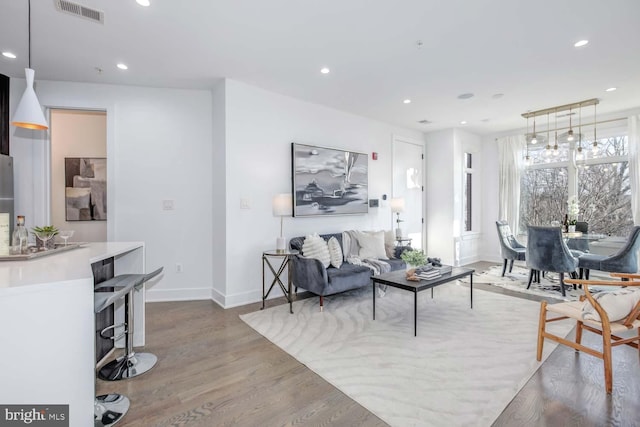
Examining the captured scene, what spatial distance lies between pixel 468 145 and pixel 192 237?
5.88m

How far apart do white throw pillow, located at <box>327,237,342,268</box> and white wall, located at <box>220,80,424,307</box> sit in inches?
20.6

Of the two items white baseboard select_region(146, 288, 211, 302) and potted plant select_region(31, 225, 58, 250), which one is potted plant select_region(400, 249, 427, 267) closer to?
white baseboard select_region(146, 288, 211, 302)

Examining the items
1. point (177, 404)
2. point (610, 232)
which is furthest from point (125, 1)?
point (610, 232)

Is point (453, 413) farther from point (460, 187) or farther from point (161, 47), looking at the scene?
point (460, 187)

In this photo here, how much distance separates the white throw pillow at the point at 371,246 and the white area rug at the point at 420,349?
69 cm

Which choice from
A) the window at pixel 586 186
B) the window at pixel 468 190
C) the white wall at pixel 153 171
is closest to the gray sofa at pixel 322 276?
the white wall at pixel 153 171

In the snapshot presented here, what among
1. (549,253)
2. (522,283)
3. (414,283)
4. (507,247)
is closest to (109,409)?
(414,283)

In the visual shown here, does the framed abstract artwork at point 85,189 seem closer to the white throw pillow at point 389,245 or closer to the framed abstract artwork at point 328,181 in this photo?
the framed abstract artwork at point 328,181

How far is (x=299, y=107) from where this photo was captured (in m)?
4.63

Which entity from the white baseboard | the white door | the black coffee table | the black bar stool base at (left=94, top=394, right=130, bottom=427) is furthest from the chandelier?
the black bar stool base at (left=94, top=394, right=130, bottom=427)

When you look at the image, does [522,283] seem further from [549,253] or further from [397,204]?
[397,204]

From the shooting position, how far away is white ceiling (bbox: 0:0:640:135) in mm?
2521

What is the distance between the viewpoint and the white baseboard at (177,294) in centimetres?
412

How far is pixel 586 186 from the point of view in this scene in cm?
578
